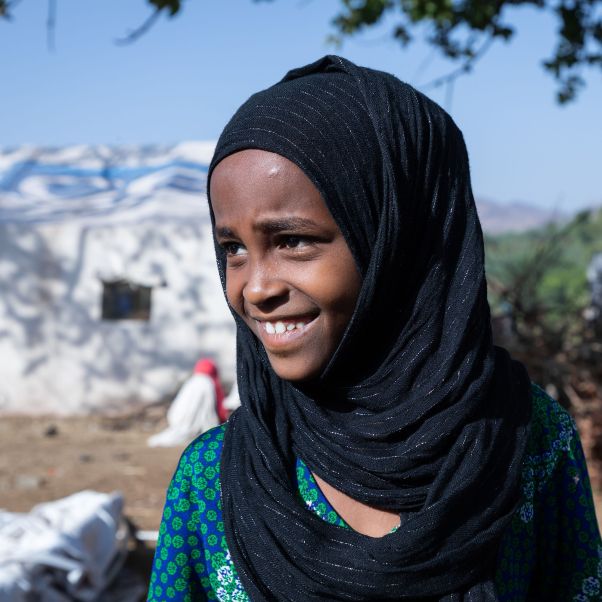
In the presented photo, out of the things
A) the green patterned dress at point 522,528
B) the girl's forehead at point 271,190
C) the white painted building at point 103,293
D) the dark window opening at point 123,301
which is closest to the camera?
the girl's forehead at point 271,190

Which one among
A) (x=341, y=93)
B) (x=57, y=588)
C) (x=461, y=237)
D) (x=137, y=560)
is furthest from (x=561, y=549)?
(x=137, y=560)

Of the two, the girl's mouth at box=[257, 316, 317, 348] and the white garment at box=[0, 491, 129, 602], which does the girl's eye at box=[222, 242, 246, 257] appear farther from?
the white garment at box=[0, 491, 129, 602]

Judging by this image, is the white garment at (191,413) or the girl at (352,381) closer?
the girl at (352,381)

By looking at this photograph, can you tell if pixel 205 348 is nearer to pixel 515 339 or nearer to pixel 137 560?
pixel 515 339

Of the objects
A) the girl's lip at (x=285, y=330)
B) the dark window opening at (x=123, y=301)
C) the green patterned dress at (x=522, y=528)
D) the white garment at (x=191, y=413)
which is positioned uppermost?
the girl's lip at (x=285, y=330)

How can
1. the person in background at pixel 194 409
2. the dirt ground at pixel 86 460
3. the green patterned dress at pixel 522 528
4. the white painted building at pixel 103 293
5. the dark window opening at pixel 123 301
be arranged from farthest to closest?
the dark window opening at pixel 123 301 < the white painted building at pixel 103 293 < the person in background at pixel 194 409 < the dirt ground at pixel 86 460 < the green patterned dress at pixel 522 528

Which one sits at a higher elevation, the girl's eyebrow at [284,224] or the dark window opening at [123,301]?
the girl's eyebrow at [284,224]

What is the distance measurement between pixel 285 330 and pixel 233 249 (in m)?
0.15

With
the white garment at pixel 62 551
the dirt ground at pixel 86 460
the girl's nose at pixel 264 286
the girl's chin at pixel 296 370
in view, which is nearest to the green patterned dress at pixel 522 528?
the girl's chin at pixel 296 370

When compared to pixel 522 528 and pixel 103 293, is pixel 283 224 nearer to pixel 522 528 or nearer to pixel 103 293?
pixel 522 528

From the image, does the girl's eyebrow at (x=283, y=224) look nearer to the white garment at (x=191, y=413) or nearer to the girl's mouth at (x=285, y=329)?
the girl's mouth at (x=285, y=329)

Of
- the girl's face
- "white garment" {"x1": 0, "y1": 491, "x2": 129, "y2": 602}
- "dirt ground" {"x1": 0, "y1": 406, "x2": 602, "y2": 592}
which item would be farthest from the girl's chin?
"dirt ground" {"x1": 0, "y1": 406, "x2": 602, "y2": 592}

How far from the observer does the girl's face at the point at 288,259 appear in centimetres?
118

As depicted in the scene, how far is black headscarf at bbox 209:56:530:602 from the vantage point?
1199 millimetres
